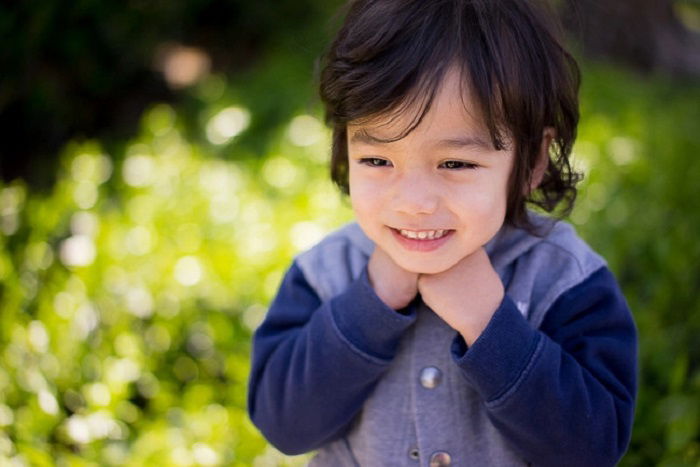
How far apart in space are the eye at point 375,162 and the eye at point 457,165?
4.0 inches

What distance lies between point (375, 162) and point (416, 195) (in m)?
0.12

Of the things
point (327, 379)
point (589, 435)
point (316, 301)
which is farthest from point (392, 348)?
point (589, 435)

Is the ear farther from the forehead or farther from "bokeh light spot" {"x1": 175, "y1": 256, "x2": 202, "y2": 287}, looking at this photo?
"bokeh light spot" {"x1": 175, "y1": 256, "x2": 202, "y2": 287}

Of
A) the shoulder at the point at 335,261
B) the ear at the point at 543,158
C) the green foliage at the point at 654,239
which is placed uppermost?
the ear at the point at 543,158

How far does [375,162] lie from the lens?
155cm

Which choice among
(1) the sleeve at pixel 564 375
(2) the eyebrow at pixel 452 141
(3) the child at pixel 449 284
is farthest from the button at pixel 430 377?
(2) the eyebrow at pixel 452 141

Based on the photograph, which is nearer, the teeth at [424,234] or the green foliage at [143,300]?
the teeth at [424,234]

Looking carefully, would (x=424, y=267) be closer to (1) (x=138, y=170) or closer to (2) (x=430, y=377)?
(2) (x=430, y=377)

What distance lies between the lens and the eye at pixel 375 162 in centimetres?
154

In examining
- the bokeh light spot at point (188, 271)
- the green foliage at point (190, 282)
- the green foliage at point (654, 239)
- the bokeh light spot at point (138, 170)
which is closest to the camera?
the green foliage at point (654, 239)

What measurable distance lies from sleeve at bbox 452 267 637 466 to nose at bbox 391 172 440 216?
244 millimetres

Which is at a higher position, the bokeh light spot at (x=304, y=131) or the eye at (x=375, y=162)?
the eye at (x=375, y=162)

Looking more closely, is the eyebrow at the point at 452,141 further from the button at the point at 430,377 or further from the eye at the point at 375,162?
the button at the point at 430,377

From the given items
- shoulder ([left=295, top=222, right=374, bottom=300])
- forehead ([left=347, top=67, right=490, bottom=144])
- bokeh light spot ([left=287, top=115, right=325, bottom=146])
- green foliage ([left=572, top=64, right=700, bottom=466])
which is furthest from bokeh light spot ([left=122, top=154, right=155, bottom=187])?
forehead ([left=347, top=67, right=490, bottom=144])
